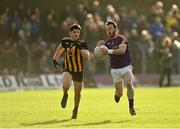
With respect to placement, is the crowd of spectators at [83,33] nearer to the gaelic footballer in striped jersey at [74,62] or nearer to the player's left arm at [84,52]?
the gaelic footballer in striped jersey at [74,62]

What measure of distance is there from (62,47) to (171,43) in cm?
1906

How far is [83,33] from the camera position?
1332 inches

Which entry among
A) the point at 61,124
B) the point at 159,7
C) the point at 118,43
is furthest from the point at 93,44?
the point at 61,124

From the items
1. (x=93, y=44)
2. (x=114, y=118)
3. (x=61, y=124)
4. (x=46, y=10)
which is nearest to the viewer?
(x=61, y=124)

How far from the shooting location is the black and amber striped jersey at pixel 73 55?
16.2m

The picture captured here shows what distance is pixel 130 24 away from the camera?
34.4 m

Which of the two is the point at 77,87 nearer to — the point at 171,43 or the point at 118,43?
the point at 118,43

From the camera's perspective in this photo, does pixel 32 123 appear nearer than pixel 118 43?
Yes

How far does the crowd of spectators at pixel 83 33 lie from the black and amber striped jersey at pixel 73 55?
1653 cm

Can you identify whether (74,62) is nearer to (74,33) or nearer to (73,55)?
(73,55)

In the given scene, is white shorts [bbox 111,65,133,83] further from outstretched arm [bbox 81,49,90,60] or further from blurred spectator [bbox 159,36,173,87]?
blurred spectator [bbox 159,36,173,87]

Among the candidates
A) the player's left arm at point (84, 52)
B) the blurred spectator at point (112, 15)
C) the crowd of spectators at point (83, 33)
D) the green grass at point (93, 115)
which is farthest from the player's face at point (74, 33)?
the blurred spectator at point (112, 15)

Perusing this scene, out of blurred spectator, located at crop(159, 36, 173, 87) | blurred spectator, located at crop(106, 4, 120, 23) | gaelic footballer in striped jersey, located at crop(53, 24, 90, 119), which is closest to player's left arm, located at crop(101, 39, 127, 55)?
gaelic footballer in striped jersey, located at crop(53, 24, 90, 119)

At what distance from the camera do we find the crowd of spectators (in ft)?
109
